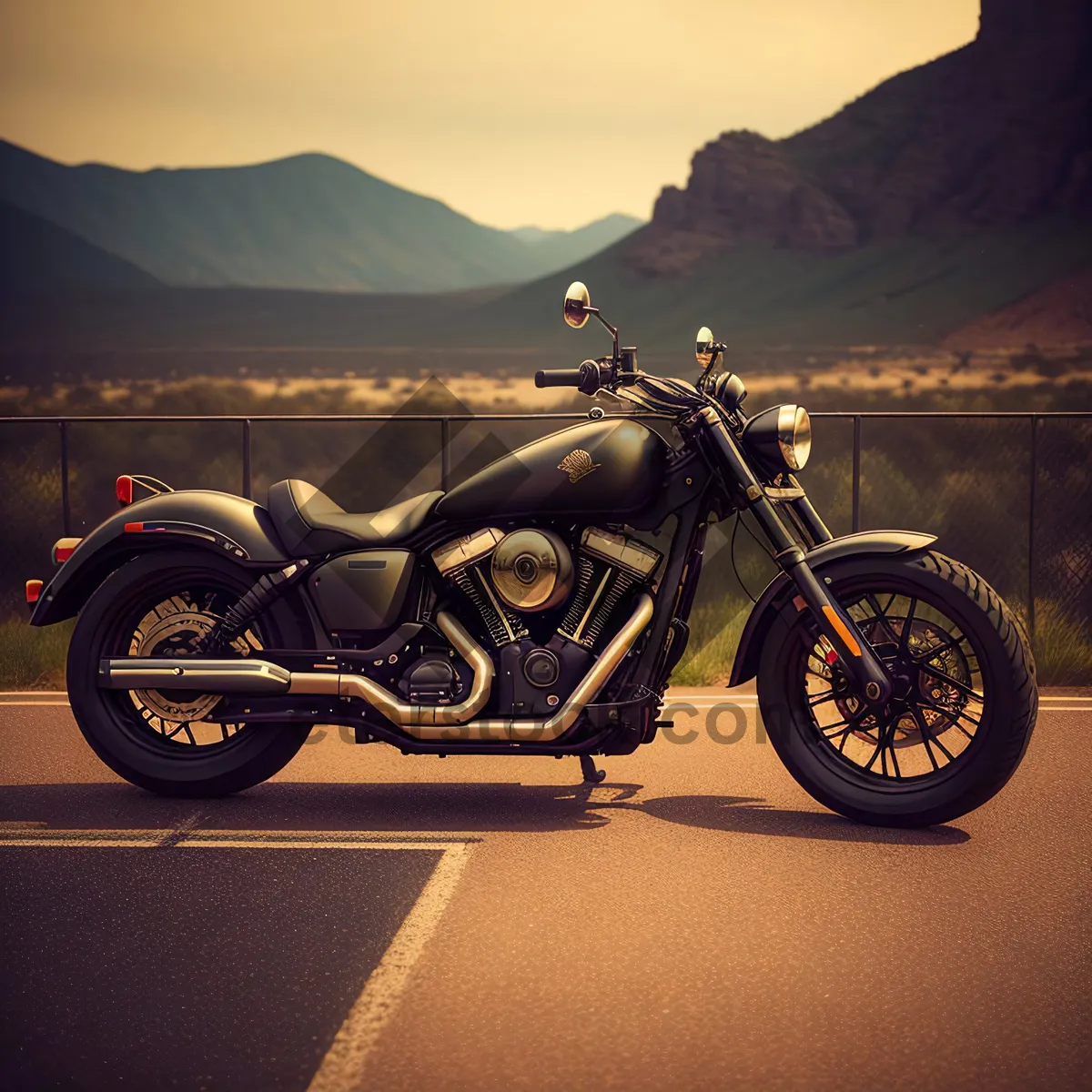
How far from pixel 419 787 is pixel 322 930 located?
6.41 feet

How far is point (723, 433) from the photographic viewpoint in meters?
5.97

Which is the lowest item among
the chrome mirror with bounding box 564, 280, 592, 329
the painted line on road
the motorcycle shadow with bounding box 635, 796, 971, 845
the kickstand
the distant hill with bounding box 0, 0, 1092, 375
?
the painted line on road

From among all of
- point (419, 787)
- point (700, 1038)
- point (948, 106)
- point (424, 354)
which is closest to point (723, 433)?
point (419, 787)

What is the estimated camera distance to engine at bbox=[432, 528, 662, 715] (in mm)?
6016

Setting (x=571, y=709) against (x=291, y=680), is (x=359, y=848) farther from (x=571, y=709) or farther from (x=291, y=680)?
(x=571, y=709)

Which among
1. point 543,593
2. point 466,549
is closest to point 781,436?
point 543,593

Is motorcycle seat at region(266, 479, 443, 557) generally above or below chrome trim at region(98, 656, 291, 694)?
above

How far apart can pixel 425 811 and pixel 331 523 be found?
1.29 m

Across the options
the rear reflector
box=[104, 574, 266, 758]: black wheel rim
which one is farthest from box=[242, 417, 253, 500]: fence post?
box=[104, 574, 266, 758]: black wheel rim

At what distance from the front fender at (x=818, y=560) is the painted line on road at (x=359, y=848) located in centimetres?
133

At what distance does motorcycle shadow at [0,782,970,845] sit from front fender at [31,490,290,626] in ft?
2.72

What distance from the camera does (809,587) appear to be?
5.90 m

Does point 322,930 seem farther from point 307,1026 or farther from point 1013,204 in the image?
point 1013,204

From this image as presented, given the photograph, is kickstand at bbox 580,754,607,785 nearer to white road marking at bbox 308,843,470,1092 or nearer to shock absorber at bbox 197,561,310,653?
white road marking at bbox 308,843,470,1092
